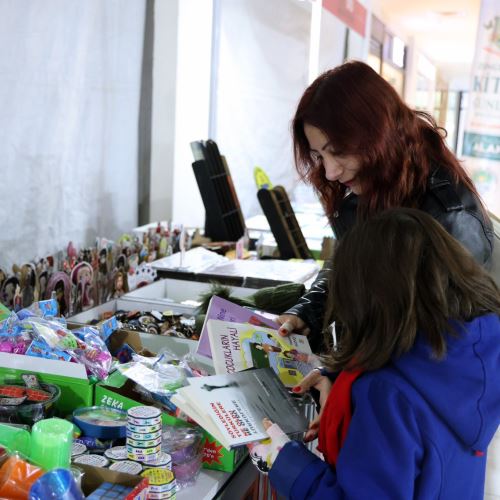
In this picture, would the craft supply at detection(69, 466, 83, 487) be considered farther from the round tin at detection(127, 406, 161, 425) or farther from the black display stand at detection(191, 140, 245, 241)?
the black display stand at detection(191, 140, 245, 241)

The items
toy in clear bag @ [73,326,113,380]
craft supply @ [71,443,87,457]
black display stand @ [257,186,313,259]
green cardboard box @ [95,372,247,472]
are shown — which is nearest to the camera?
craft supply @ [71,443,87,457]

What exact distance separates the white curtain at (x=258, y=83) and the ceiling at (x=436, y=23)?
199 cm

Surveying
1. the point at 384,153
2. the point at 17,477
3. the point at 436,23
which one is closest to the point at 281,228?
the point at 384,153

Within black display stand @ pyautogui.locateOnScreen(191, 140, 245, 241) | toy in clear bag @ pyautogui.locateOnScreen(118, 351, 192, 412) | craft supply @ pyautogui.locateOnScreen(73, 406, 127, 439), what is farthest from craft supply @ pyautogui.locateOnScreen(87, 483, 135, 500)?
black display stand @ pyautogui.locateOnScreen(191, 140, 245, 241)

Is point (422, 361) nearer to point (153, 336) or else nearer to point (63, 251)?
point (153, 336)

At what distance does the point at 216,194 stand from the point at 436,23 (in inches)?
274

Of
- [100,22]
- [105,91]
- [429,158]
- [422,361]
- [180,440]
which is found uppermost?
[100,22]

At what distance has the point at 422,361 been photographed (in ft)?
3.33

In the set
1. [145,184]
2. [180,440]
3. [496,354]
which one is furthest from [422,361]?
[145,184]

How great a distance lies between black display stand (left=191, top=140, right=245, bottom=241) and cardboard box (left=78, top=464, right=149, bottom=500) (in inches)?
92.7

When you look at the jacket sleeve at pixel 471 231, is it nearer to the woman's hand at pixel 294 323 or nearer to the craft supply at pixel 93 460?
the woman's hand at pixel 294 323

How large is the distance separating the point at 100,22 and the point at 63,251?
44.1 inches

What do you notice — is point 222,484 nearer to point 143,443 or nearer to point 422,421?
point 143,443

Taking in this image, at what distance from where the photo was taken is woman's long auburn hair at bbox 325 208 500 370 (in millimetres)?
1010
